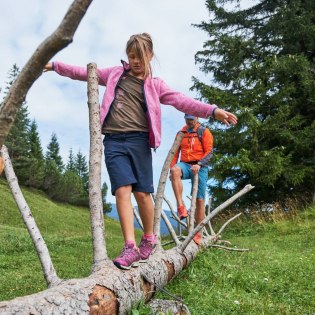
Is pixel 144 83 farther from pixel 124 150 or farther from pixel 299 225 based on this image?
pixel 299 225

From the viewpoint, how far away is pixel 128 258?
11.5 ft

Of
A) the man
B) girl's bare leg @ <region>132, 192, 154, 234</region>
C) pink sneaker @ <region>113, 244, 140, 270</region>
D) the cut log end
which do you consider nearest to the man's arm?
the man

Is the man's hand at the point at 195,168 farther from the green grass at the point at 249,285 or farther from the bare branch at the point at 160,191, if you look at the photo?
the bare branch at the point at 160,191

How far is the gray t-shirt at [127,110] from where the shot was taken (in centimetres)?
409

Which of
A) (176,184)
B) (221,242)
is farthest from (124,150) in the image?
(221,242)

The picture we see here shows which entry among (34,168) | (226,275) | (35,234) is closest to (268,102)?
(226,275)

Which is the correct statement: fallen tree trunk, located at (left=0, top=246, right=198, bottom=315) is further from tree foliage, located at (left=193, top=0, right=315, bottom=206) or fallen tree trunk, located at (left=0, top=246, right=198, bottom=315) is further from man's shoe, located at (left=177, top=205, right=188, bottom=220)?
tree foliage, located at (left=193, top=0, right=315, bottom=206)

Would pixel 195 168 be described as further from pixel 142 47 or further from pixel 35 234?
pixel 35 234

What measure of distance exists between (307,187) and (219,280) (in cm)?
1337

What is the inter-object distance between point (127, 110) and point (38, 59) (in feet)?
8.28

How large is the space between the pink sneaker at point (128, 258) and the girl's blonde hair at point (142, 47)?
170 centimetres

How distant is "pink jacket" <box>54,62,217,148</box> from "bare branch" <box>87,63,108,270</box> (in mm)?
181

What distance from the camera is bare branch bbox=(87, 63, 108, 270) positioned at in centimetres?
358

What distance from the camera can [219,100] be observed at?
1666 cm
